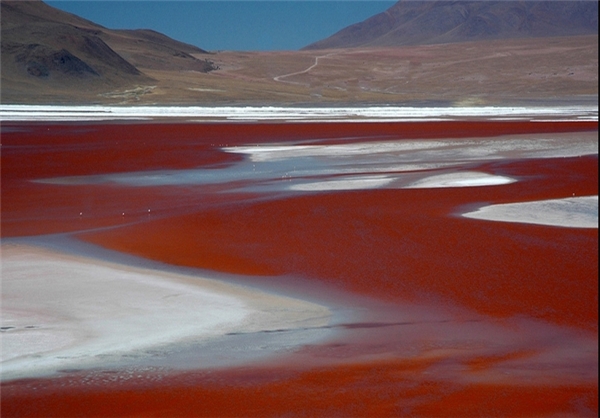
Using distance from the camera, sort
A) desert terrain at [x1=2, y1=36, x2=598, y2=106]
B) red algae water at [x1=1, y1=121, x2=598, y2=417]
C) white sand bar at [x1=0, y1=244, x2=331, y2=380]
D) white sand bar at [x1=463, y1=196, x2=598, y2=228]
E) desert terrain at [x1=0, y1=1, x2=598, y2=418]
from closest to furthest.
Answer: red algae water at [x1=1, y1=121, x2=598, y2=417], desert terrain at [x1=0, y1=1, x2=598, y2=418], white sand bar at [x1=0, y1=244, x2=331, y2=380], white sand bar at [x1=463, y1=196, x2=598, y2=228], desert terrain at [x1=2, y1=36, x2=598, y2=106]

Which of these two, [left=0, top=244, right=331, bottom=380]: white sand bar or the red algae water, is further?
[left=0, top=244, right=331, bottom=380]: white sand bar

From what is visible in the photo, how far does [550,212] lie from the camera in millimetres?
13039

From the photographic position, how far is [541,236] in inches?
440

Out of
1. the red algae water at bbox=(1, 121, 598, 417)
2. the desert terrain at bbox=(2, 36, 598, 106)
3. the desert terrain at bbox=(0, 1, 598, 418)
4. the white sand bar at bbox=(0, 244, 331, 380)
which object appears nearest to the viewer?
the red algae water at bbox=(1, 121, 598, 417)

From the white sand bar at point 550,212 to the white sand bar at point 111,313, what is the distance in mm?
5275

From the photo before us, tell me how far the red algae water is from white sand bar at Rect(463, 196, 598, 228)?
0.37 metres

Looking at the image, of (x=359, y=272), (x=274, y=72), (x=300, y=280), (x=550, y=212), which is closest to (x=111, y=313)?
(x=300, y=280)

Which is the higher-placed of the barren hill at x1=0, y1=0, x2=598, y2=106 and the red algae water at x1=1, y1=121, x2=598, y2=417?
the barren hill at x1=0, y1=0, x2=598, y2=106

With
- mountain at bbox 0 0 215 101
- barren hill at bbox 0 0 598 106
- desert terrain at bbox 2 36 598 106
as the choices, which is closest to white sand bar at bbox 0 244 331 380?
desert terrain at bbox 2 36 598 106

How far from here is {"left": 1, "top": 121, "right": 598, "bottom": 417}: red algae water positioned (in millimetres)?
5809

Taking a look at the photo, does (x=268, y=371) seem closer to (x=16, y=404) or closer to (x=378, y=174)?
(x=16, y=404)

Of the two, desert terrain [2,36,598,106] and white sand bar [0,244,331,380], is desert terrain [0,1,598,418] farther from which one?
desert terrain [2,36,598,106]

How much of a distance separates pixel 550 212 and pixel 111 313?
762 cm

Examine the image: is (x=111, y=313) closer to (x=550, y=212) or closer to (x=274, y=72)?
(x=550, y=212)
